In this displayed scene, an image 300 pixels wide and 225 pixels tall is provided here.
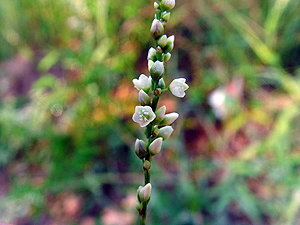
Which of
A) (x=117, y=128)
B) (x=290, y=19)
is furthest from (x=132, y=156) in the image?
(x=290, y=19)

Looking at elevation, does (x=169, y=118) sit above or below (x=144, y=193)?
above

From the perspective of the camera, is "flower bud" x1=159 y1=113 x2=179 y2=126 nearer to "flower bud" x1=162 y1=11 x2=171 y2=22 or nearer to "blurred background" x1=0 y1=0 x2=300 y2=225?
"flower bud" x1=162 y1=11 x2=171 y2=22

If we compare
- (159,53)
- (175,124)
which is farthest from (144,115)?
(175,124)

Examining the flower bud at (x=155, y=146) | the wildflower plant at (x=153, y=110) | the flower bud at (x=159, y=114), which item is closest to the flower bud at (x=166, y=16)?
the wildflower plant at (x=153, y=110)

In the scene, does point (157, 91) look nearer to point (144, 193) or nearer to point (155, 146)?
point (155, 146)

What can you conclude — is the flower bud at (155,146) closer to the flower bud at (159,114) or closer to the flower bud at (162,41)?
the flower bud at (159,114)
